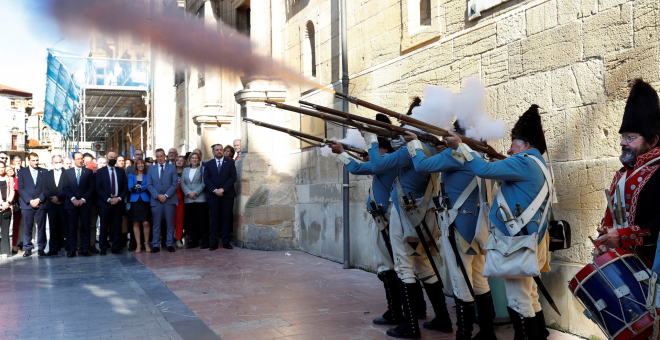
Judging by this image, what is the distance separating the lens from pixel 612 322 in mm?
3240

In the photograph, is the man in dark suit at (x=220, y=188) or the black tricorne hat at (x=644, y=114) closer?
the black tricorne hat at (x=644, y=114)

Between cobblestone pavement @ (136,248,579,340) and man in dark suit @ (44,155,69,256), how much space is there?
1862 mm

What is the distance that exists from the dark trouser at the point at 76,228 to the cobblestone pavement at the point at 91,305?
1.24m

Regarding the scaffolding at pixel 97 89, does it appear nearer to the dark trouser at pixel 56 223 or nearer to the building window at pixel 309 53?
the dark trouser at pixel 56 223

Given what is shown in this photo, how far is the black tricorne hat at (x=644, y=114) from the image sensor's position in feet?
11.5

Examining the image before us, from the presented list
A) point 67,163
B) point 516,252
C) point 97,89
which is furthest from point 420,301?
point 97,89

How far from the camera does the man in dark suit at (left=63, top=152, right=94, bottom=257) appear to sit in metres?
10.6

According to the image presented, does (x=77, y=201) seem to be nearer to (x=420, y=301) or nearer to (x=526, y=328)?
(x=420, y=301)

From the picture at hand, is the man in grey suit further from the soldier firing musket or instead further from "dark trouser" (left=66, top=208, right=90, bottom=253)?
the soldier firing musket

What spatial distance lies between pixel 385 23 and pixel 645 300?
5.75 m

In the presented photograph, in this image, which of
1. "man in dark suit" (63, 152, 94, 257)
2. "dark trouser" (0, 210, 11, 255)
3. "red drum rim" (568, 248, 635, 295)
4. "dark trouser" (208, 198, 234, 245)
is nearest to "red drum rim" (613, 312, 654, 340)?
"red drum rim" (568, 248, 635, 295)

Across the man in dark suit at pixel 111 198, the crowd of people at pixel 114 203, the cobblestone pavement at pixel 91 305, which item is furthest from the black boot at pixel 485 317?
the man in dark suit at pixel 111 198

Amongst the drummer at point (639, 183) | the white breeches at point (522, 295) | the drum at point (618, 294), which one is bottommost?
Answer: the white breeches at point (522, 295)

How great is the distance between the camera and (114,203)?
1081 cm
